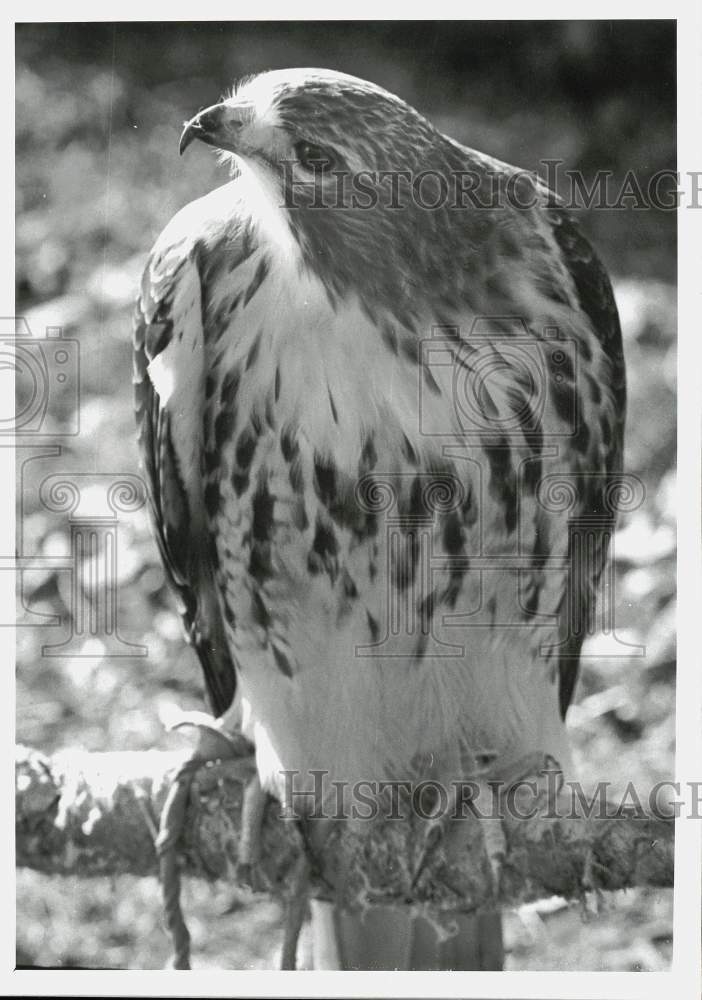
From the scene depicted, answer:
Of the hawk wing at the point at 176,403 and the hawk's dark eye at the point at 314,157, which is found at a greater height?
the hawk's dark eye at the point at 314,157

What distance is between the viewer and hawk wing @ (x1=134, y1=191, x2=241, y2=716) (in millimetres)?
1580

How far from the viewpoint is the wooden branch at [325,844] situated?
1.61 metres

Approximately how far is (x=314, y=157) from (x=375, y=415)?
35 cm

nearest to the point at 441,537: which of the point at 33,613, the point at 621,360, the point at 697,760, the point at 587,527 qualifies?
the point at 587,527

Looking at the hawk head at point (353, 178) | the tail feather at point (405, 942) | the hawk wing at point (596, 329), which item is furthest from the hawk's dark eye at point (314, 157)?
the tail feather at point (405, 942)

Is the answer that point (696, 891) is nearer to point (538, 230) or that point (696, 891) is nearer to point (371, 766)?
point (371, 766)

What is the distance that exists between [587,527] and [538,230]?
0.43 m

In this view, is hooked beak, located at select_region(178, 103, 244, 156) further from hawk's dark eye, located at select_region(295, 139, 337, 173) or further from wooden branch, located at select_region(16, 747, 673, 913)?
wooden branch, located at select_region(16, 747, 673, 913)

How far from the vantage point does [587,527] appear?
164cm

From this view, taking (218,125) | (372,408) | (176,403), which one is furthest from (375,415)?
(218,125)

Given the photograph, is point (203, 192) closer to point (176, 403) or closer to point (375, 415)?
point (176, 403)

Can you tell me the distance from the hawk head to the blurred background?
116 mm

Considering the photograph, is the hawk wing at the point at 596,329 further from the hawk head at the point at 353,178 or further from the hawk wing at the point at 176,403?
the hawk wing at the point at 176,403

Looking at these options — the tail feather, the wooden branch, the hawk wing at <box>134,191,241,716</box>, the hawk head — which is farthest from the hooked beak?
the tail feather
